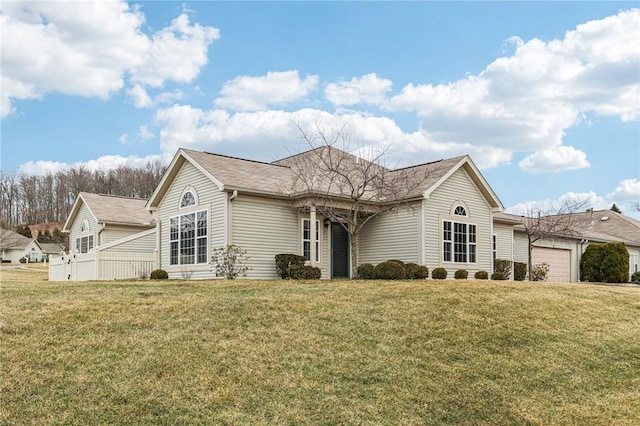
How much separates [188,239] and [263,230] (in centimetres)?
317

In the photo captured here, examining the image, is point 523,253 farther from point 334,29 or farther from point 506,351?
point 506,351

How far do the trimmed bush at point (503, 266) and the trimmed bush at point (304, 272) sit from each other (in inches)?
403

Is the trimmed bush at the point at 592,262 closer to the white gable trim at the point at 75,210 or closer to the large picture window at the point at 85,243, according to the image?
the white gable trim at the point at 75,210

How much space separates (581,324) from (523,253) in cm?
1812

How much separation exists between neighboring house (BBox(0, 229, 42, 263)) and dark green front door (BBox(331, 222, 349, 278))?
184ft

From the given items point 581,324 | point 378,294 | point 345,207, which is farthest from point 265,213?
point 581,324

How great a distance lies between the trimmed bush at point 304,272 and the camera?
61.9ft

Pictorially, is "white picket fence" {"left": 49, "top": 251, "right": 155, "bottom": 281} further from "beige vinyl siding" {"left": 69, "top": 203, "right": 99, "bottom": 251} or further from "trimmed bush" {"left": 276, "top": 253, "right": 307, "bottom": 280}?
"beige vinyl siding" {"left": 69, "top": 203, "right": 99, "bottom": 251}

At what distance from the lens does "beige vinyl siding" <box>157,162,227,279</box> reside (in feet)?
63.9

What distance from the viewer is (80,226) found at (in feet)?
108

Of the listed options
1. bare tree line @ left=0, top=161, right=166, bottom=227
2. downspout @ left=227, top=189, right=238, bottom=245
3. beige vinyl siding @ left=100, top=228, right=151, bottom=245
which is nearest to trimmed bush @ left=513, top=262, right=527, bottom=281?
downspout @ left=227, top=189, right=238, bottom=245

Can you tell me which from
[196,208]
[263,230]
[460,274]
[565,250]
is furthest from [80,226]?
[565,250]

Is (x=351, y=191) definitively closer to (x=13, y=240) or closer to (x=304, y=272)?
(x=304, y=272)

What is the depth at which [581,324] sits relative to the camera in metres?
12.9
